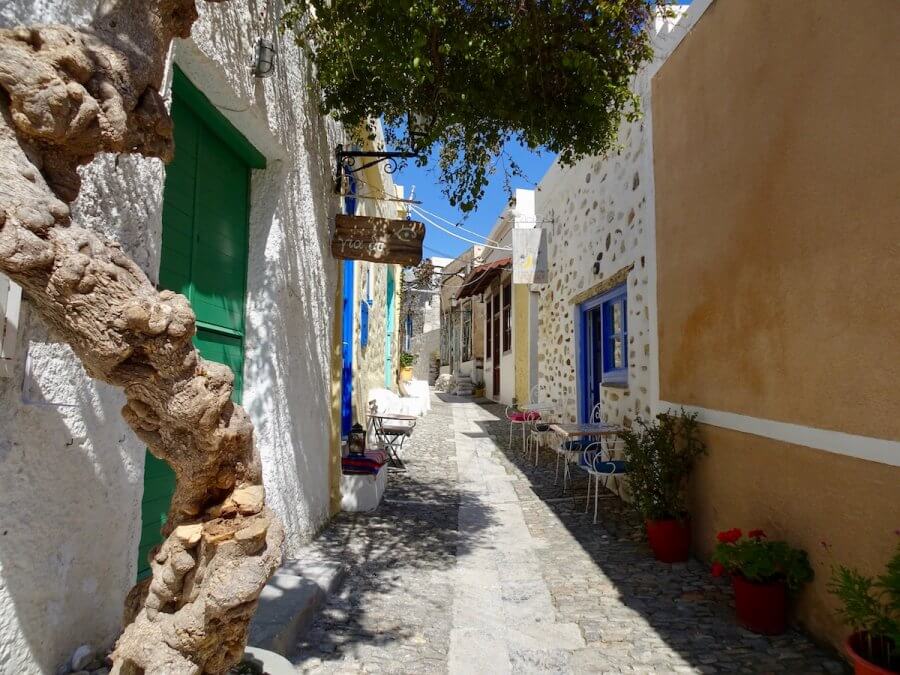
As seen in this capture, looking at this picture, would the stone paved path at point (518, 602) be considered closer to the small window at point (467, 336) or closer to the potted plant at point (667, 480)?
the potted plant at point (667, 480)

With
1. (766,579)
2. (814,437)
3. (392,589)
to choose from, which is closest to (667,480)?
(766,579)

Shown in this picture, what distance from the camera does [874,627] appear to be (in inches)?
81.2

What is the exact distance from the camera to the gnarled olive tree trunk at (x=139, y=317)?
967mm

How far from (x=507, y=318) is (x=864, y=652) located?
1251 centimetres

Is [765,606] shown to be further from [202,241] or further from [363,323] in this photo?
[363,323]

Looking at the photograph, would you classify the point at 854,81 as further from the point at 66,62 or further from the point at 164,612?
the point at 164,612

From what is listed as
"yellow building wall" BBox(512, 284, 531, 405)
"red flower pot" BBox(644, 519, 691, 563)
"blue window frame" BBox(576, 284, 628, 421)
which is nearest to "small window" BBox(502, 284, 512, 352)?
"yellow building wall" BBox(512, 284, 531, 405)

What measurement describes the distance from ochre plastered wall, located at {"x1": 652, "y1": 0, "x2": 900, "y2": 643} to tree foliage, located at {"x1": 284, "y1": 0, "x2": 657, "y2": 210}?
685 mm

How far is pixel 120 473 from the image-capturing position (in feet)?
6.51

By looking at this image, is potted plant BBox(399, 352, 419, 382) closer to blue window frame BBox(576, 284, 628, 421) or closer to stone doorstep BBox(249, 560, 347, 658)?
blue window frame BBox(576, 284, 628, 421)

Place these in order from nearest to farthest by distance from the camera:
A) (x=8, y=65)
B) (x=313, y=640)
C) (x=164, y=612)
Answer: (x=8, y=65) → (x=164, y=612) → (x=313, y=640)

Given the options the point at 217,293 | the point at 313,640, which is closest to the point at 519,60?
the point at 217,293

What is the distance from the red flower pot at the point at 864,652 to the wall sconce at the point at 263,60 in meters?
3.89

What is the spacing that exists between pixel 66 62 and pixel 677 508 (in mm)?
4257
